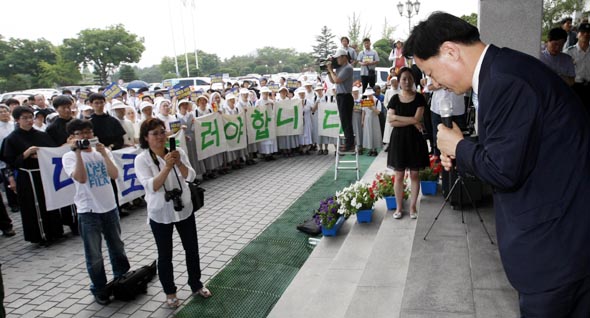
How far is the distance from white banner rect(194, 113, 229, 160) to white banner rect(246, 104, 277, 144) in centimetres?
124

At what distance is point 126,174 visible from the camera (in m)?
7.83

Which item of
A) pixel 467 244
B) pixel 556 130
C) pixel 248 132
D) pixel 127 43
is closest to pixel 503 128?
pixel 556 130

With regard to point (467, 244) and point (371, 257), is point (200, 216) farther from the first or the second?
point (467, 244)

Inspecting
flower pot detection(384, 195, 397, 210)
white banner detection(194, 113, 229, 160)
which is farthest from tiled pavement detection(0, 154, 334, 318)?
flower pot detection(384, 195, 397, 210)

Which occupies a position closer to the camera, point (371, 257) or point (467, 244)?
point (467, 244)

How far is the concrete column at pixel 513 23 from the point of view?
5.24 metres

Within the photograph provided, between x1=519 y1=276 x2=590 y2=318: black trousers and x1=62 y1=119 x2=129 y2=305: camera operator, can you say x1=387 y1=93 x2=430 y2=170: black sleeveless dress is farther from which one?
x1=519 y1=276 x2=590 y2=318: black trousers

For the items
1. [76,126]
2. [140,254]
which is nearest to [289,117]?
[140,254]

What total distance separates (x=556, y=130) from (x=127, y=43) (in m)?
64.2

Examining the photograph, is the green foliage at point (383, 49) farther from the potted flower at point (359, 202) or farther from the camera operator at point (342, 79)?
the potted flower at point (359, 202)

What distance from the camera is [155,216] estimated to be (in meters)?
4.39

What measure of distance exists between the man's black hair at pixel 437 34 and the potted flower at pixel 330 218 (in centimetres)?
461

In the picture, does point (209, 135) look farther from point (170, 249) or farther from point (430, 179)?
point (170, 249)

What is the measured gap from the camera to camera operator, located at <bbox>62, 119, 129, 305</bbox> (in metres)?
4.75
